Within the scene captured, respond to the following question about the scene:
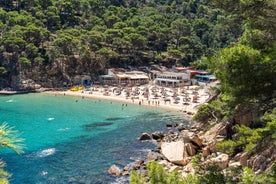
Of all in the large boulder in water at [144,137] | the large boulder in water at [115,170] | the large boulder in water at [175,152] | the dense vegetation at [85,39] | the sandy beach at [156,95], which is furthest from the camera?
the dense vegetation at [85,39]

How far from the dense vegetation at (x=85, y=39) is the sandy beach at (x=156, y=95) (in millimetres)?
7578

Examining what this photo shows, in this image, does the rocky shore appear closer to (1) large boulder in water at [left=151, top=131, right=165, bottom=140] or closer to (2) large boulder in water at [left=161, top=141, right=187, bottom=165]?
(2) large boulder in water at [left=161, top=141, right=187, bottom=165]

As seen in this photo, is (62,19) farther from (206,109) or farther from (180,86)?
(206,109)

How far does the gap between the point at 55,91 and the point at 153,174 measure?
5213cm

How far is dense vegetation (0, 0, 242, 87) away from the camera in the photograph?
2355 inches

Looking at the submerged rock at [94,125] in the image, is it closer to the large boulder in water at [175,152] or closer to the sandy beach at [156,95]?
the sandy beach at [156,95]

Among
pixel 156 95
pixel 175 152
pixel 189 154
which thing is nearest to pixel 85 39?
pixel 156 95

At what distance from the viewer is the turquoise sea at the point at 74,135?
20.9 m

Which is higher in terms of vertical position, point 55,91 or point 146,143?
point 55,91

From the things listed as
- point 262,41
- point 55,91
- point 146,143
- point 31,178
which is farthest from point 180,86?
point 262,41

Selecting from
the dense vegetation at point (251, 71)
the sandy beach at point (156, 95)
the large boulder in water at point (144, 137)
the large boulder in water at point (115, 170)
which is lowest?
the large boulder in water at point (115, 170)

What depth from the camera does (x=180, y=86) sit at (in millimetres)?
58344

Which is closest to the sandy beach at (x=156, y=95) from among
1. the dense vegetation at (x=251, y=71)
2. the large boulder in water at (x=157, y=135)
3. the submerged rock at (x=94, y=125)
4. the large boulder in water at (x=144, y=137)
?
the submerged rock at (x=94, y=125)

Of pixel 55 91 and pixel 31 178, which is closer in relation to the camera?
pixel 31 178
